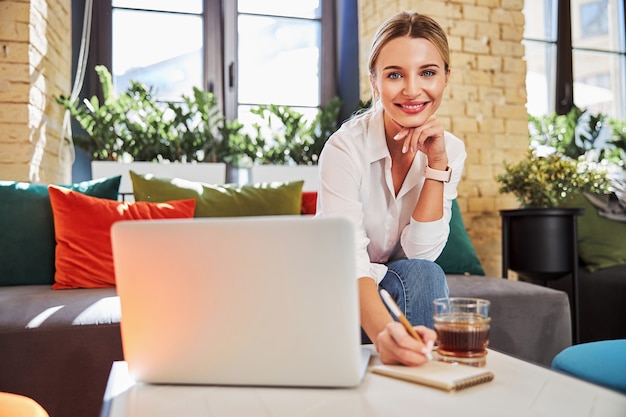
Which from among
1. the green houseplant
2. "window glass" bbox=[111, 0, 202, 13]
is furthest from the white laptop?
"window glass" bbox=[111, 0, 202, 13]

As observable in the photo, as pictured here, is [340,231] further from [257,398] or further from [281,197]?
[281,197]

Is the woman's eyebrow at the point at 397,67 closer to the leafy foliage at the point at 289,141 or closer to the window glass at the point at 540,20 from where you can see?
the leafy foliage at the point at 289,141

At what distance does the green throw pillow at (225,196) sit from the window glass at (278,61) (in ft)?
4.29

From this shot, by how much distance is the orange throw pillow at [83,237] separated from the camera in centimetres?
217

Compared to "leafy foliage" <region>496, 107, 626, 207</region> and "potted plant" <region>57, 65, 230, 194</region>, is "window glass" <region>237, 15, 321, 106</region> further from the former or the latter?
"leafy foliage" <region>496, 107, 626, 207</region>

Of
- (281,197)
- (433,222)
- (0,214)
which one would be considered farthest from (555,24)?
(0,214)

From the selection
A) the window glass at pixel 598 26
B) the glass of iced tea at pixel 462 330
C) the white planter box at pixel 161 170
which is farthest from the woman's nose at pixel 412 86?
the window glass at pixel 598 26

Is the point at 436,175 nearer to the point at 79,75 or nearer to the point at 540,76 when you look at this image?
the point at 79,75

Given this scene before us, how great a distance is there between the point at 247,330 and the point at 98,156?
2484mm

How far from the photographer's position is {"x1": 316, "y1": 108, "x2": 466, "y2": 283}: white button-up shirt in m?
1.39

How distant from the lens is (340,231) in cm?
75

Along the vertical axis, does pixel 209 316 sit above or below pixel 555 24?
below

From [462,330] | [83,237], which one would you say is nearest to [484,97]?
[83,237]

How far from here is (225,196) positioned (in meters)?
2.53
